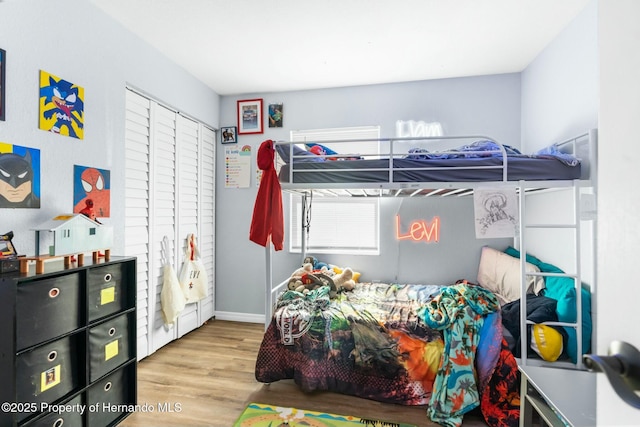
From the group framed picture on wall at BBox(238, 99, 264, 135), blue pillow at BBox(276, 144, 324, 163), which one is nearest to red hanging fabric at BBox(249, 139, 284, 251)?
blue pillow at BBox(276, 144, 324, 163)

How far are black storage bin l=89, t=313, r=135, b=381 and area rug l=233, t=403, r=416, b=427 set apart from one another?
31.8 inches

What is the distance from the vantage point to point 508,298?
2.54m

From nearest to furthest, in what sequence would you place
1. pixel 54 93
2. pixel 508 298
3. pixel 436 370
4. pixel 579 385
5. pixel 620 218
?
pixel 620 218 < pixel 579 385 < pixel 54 93 < pixel 436 370 < pixel 508 298

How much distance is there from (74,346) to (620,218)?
7.14 ft

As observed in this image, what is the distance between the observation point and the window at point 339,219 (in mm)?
3350

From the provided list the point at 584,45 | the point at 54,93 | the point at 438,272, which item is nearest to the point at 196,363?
the point at 54,93

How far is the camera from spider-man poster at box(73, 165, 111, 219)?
198cm

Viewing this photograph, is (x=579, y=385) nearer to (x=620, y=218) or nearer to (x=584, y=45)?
(x=620, y=218)

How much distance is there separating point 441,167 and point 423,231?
122 cm

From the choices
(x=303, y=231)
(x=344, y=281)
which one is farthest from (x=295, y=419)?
(x=303, y=231)

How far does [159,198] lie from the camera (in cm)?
279

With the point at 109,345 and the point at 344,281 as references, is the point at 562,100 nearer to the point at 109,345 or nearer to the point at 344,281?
the point at 344,281

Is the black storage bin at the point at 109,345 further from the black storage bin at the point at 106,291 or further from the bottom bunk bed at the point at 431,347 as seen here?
the bottom bunk bed at the point at 431,347

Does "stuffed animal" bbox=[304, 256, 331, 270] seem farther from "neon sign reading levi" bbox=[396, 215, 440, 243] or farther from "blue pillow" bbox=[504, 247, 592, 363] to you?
"blue pillow" bbox=[504, 247, 592, 363]
